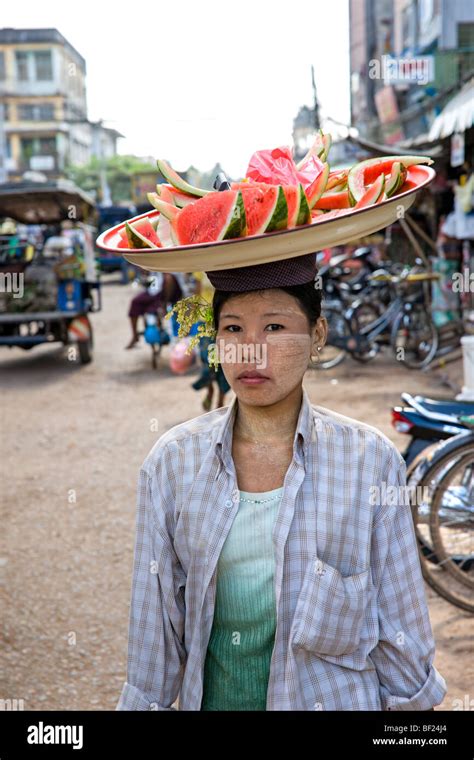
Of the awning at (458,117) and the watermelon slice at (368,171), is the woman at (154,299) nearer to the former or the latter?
the awning at (458,117)

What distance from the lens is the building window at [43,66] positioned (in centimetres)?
5494

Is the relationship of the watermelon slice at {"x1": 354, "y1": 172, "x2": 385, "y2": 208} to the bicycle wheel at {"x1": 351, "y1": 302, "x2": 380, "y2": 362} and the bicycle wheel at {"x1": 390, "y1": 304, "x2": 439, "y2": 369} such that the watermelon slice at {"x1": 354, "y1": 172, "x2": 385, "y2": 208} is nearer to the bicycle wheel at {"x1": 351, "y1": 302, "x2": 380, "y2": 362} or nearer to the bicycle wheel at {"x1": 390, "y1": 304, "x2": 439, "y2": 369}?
the bicycle wheel at {"x1": 390, "y1": 304, "x2": 439, "y2": 369}

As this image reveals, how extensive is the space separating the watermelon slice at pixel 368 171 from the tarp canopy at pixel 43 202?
1079 cm

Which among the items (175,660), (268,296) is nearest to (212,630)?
(175,660)

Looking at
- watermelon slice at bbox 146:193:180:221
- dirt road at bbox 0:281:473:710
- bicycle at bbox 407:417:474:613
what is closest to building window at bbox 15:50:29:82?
dirt road at bbox 0:281:473:710

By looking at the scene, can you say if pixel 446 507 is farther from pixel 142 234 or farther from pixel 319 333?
pixel 142 234

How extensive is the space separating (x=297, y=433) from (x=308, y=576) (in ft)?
0.95

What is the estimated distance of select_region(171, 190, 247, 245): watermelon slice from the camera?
5.33 ft

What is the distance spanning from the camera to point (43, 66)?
55.3 m

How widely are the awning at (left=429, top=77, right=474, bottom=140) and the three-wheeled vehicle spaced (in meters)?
5.14

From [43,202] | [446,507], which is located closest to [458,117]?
[446,507]

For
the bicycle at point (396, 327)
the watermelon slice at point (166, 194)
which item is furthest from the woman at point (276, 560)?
the bicycle at point (396, 327)
